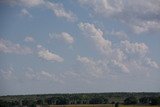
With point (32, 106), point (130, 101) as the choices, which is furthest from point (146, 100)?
point (32, 106)

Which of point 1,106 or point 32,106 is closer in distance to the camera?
point 1,106

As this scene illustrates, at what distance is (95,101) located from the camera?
604ft

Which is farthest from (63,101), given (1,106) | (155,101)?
(1,106)

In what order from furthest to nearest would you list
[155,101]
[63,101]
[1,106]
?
[63,101]
[155,101]
[1,106]

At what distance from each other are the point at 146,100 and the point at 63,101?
108 feet

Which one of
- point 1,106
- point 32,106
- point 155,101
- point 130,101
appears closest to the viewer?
point 1,106

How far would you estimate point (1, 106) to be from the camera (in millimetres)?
111562

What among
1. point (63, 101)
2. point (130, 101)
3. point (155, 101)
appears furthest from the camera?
point (63, 101)

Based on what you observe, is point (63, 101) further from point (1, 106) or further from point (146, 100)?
point (1, 106)

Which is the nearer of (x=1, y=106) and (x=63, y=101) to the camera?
(x=1, y=106)

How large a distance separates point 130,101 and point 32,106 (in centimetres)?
4576

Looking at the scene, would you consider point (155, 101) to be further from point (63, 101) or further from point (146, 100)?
point (63, 101)

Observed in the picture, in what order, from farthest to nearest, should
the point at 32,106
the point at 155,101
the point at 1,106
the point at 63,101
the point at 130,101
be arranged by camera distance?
the point at 63,101, the point at 130,101, the point at 155,101, the point at 32,106, the point at 1,106

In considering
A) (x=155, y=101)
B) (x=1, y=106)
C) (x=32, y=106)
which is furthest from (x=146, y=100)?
(x=1, y=106)
